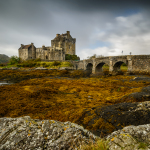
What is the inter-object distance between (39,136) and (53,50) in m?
56.8

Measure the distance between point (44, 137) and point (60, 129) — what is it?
0.45m

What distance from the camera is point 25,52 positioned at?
2333 inches

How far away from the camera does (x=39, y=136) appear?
267 centimetres

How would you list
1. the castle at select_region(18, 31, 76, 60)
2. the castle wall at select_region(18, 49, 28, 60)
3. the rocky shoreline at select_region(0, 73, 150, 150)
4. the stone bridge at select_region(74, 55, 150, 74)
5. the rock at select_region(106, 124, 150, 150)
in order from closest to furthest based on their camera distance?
1. the rock at select_region(106, 124, 150, 150)
2. the rocky shoreline at select_region(0, 73, 150, 150)
3. the stone bridge at select_region(74, 55, 150, 74)
4. the castle at select_region(18, 31, 76, 60)
5. the castle wall at select_region(18, 49, 28, 60)

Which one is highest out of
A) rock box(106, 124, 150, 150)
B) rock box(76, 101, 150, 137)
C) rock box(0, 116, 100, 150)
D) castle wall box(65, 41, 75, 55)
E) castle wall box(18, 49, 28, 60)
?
castle wall box(65, 41, 75, 55)

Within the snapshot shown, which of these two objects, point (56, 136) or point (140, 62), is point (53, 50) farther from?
point (56, 136)

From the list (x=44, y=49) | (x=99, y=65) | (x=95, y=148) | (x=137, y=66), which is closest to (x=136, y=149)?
(x=95, y=148)

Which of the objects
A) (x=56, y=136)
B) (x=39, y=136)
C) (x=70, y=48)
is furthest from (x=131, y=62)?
(x=70, y=48)

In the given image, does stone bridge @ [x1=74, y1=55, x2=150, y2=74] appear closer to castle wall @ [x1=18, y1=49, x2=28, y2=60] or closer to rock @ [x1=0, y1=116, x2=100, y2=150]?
rock @ [x1=0, y1=116, x2=100, y2=150]

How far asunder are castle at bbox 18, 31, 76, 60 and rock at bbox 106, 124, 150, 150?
56.1m

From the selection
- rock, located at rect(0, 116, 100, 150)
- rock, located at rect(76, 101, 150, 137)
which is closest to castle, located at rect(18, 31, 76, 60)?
rock, located at rect(76, 101, 150, 137)

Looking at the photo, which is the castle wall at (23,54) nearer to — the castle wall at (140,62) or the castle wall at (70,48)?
the castle wall at (70,48)

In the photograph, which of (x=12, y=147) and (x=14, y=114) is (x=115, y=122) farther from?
(x=14, y=114)

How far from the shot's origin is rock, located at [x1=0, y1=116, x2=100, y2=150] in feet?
8.03
